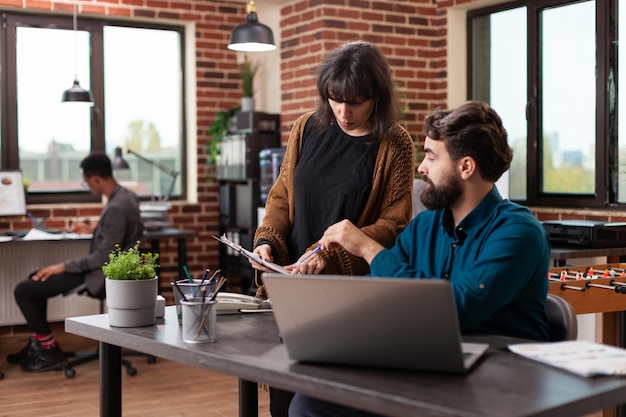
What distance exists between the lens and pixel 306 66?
19.6 ft

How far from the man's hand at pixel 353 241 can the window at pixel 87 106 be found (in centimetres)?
459

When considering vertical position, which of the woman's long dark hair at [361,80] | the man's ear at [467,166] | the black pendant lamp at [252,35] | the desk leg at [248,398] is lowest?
the desk leg at [248,398]

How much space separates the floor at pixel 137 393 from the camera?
430cm

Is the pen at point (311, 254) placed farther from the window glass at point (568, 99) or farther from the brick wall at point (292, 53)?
the window glass at point (568, 99)

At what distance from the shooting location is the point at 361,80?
2406 mm

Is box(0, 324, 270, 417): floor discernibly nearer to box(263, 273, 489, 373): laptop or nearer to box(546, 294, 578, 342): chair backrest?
box(546, 294, 578, 342): chair backrest

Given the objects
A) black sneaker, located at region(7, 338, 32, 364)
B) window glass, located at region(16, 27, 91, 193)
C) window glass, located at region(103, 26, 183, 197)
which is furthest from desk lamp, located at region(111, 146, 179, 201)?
black sneaker, located at region(7, 338, 32, 364)

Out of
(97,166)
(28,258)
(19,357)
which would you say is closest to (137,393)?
(19,357)

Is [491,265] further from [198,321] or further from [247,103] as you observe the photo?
[247,103]

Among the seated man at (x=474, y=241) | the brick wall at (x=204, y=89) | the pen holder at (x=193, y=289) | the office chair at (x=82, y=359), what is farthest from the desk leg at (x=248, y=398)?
the brick wall at (x=204, y=89)

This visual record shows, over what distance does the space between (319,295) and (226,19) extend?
566 centimetres

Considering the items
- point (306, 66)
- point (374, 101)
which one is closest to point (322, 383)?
point (374, 101)

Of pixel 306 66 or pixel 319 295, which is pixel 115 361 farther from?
pixel 306 66

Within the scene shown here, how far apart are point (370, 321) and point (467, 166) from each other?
62 centimetres
